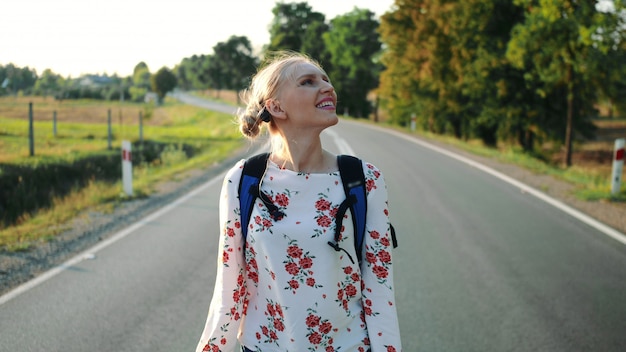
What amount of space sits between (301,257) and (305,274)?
0.06 metres

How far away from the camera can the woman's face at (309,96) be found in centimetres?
229

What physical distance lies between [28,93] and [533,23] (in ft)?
51.3

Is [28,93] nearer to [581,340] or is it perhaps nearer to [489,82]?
[581,340]

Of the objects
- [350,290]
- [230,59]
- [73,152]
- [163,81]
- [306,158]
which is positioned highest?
[230,59]

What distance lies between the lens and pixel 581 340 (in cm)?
460

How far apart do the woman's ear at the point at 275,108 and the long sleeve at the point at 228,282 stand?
0.26 m

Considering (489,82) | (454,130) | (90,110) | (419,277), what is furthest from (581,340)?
(454,130)

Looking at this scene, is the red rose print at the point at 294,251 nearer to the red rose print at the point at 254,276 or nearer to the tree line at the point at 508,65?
the red rose print at the point at 254,276

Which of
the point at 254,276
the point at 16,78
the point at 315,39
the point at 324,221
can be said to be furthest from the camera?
the point at 315,39

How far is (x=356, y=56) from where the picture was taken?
67938mm

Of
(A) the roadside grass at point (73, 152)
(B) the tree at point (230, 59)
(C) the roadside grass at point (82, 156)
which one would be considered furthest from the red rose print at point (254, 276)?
(B) the tree at point (230, 59)

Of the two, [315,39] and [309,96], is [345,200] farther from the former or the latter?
[315,39]

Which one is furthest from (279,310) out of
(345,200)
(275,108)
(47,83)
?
(47,83)

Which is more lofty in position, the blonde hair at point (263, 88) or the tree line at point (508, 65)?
the tree line at point (508, 65)
